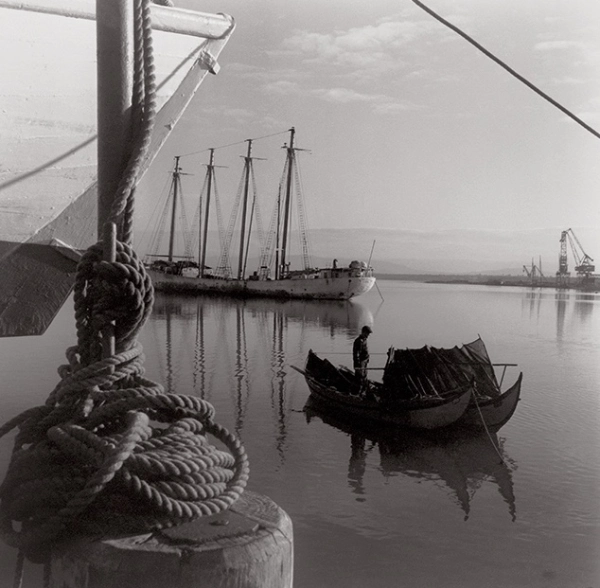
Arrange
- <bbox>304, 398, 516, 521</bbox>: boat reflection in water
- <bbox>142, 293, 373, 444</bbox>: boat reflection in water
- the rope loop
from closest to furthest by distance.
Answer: the rope loop, <bbox>304, 398, 516, 521</bbox>: boat reflection in water, <bbox>142, 293, 373, 444</bbox>: boat reflection in water

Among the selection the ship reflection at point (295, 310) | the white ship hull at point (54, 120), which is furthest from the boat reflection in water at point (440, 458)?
the ship reflection at point (295, 310)

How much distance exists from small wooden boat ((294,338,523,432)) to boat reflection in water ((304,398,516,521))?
37 centimetres

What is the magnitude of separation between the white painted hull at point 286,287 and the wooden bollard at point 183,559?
232ft

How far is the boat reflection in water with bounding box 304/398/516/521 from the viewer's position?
576 inches

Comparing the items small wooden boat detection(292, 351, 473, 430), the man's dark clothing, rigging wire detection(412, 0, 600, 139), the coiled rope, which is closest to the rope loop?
the coiled rope

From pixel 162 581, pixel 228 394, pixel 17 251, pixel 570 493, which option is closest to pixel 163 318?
pixel 228 394

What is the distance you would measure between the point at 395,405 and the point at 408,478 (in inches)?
115

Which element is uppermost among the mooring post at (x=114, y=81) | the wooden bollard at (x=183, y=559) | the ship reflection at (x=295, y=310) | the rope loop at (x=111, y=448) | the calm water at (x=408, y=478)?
the mooring post at (x=114, y=81)

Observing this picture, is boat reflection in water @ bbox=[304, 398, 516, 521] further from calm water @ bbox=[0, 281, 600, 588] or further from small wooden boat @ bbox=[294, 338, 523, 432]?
small wooden boat @ bbox=[294, 338, 523, 432]

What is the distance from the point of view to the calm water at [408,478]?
1053 cm

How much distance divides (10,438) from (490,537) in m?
11.6

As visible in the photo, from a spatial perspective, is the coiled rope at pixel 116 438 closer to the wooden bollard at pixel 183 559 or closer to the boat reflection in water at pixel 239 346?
the wooden bollard at pixel 183 559

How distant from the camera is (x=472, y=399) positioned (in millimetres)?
17250

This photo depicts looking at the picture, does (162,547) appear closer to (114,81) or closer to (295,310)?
(114,81)
